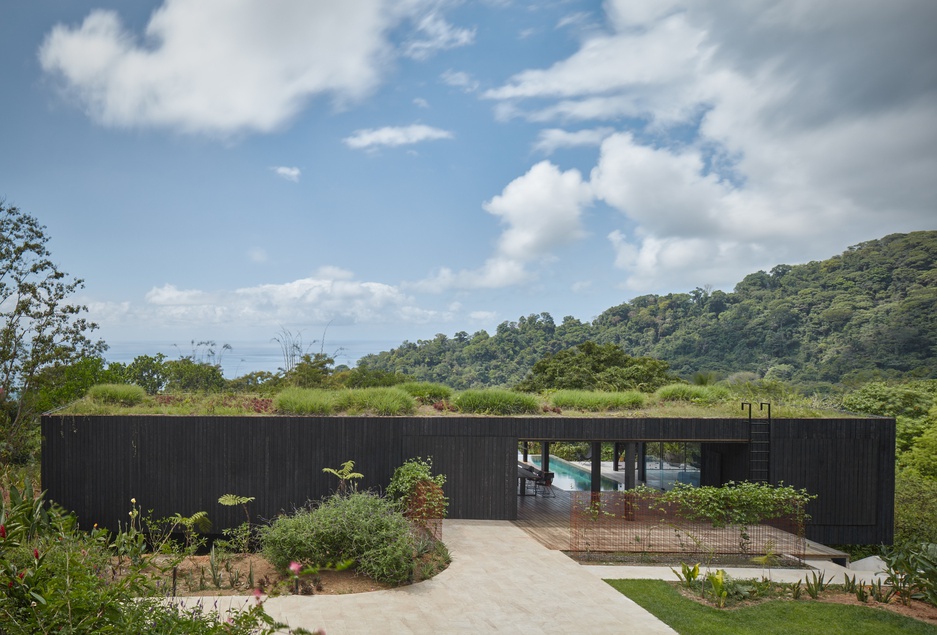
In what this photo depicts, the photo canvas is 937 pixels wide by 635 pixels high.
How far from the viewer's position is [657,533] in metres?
10.6

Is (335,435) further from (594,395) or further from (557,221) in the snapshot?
(557,221)

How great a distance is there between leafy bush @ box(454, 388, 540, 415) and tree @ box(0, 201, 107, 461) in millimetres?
8466

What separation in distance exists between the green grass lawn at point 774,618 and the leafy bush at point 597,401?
4824 millimetres

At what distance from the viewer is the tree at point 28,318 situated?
13227 millimetres

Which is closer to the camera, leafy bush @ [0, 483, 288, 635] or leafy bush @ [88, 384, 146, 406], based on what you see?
leafy bush @ [0, 483, 288, 635]

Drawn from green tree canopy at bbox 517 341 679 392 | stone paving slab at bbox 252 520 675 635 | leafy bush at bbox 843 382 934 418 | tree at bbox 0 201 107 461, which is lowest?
stone paving slab at bbox 252 520 675 635

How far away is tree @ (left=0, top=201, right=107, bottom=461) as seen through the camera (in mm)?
13227

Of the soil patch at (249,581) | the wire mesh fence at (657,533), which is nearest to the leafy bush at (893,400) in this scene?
the wire mesh fence at (657,533)

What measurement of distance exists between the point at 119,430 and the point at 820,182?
4341 centimetres

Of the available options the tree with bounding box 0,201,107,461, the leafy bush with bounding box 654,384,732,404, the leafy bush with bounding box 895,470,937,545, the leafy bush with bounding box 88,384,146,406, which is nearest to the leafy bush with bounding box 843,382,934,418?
the leafy bush with bounding box 895,470,937,545

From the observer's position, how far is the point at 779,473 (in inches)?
465

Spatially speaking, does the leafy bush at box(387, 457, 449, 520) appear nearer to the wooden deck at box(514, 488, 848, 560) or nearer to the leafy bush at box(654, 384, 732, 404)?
the wooden deck at box(514, 488, 848, 560)

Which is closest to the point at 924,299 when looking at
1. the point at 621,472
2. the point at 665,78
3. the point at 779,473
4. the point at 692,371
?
the point at 692,371

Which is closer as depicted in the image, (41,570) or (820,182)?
(41,570)
